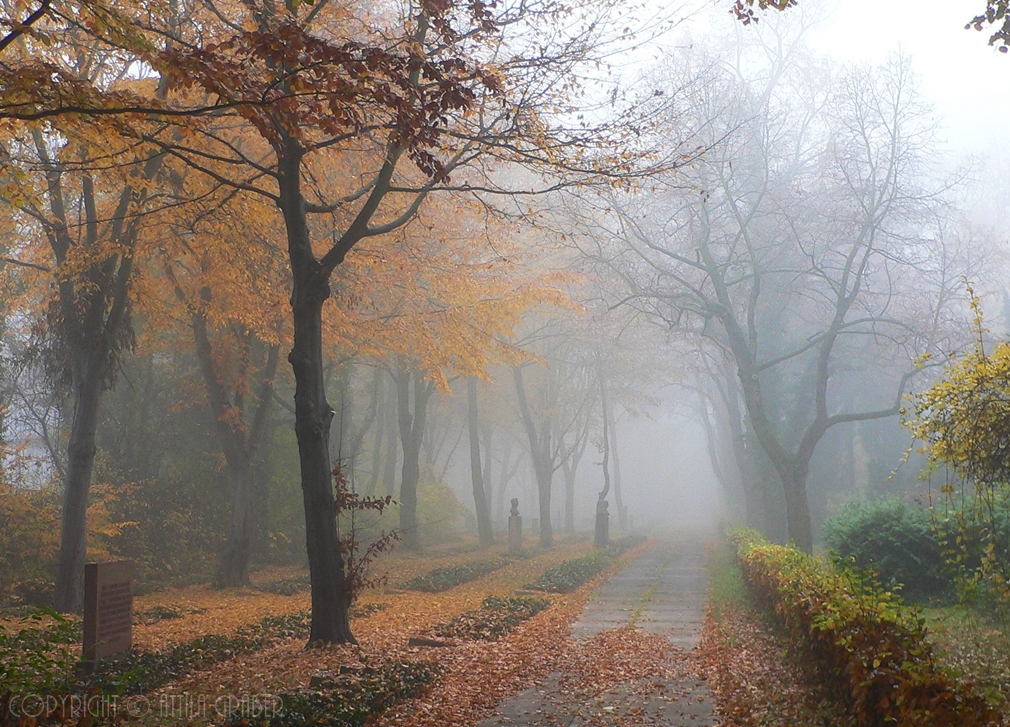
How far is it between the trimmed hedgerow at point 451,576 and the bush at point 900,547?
831 cm

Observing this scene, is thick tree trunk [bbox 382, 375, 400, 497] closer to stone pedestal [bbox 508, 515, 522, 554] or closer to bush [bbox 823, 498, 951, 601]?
stone pedestal [bbox 508, 515, 522, 554]

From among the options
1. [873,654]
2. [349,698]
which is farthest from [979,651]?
[349,698]

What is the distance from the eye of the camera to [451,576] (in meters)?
18.9

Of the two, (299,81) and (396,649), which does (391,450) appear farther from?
(299,81)

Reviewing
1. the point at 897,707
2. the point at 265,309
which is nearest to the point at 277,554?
the point at 265,309

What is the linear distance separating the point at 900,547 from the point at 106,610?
11028mm

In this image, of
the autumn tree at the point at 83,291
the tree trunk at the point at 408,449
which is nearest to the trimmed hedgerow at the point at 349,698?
the autumn tree at the point at 83,291

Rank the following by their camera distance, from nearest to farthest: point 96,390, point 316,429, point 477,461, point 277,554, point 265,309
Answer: point 316,429
point 96,390
point 265,309
point 277,554
point 477,461

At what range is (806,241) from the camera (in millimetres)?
25062

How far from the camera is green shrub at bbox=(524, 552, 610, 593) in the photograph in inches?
679

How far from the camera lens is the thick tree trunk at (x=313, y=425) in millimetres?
9094

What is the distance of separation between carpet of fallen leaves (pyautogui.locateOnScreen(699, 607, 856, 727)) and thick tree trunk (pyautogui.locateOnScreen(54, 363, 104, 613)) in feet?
30.6

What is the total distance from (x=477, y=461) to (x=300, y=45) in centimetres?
2259

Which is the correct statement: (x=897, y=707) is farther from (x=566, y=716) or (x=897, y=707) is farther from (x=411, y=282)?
(x=411, y=282)
